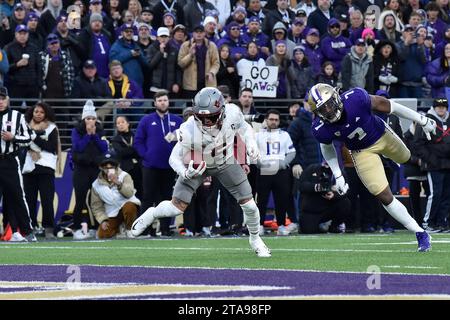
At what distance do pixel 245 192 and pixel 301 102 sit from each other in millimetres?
7905

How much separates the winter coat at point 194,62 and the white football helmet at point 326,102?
698 cm

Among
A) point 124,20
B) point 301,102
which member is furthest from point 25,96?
point 301,102

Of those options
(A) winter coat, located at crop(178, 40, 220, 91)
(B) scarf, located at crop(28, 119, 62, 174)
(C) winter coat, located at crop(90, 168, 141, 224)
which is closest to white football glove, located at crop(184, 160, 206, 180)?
(C) winter coat, located at crop(90, 168, 141, 224)

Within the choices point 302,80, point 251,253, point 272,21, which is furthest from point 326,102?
point 272,21

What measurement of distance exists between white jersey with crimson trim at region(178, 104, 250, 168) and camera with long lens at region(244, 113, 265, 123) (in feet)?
14.4

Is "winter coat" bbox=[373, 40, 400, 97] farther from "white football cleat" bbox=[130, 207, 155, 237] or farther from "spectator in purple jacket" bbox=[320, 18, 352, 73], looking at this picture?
"white football cleat" bbox=[130, 207, 155, 237]

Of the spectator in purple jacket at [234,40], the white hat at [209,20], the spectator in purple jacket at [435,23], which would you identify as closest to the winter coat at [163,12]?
the white hat at [209,20]

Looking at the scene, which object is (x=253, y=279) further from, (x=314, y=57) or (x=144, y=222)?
(x=314, y=57)

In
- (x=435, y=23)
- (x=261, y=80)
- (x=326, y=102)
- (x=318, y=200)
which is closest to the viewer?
(x=326, y=102)

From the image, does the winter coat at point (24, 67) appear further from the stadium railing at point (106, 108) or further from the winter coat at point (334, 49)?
the winter coat at point (334, 49)

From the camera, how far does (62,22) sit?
1895 centimetres

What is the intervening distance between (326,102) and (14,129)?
5.86 m

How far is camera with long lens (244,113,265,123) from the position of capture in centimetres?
1714

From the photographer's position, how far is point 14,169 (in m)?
16.6
